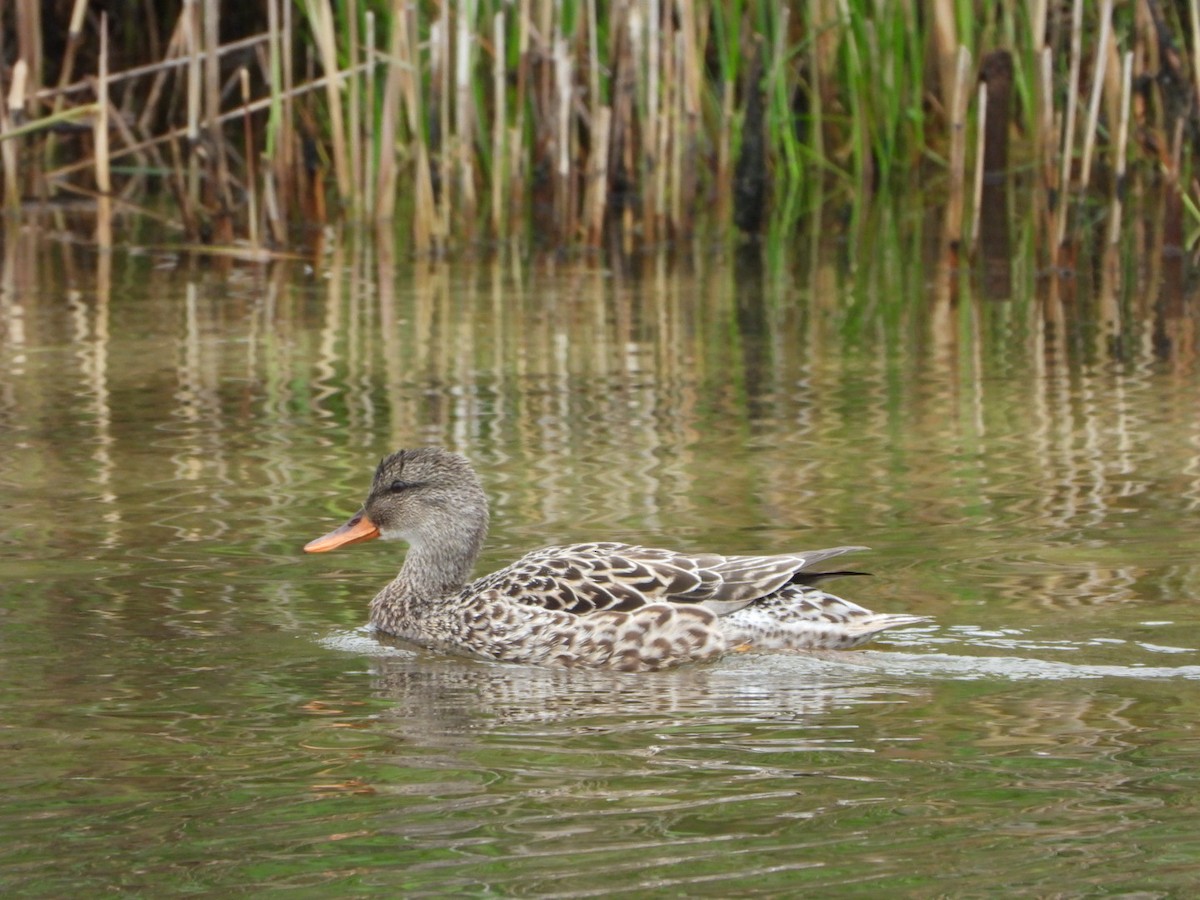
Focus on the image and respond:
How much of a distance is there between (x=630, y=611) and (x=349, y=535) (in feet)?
3.44

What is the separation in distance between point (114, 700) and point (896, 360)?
217 inches

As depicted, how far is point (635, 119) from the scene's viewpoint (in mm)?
13367

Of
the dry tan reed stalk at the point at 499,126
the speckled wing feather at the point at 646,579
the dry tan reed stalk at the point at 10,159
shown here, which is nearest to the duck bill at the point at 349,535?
the speckled wing feather at the point at 646,579

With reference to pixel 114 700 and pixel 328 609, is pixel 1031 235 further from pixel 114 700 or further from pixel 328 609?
pixel 114 700

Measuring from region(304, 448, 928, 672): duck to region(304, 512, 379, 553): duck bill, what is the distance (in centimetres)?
25

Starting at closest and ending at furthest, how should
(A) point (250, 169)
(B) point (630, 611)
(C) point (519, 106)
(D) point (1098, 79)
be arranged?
(B) point (630, 611) < (D) point (1098, 79) < (A) point (250, 169) < (C) point (519, 106)

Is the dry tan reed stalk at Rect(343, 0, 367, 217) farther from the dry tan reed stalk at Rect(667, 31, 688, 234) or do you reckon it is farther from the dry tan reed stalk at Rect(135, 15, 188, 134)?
the dry tan reed stalk at Rect(667, 31, 688, 234)

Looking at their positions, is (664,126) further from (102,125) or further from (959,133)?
(102,125)

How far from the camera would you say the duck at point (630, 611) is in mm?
5965

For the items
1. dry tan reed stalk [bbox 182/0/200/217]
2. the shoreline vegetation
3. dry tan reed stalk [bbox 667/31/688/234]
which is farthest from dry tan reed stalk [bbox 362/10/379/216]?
dry tan reed stalk [bbox 667/31/688/234]

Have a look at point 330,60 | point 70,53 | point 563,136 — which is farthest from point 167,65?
point 563,136

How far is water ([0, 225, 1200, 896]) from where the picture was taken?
4.11 meters

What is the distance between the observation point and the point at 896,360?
10.1 metres

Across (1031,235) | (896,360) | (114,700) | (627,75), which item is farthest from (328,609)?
(1031,235)
